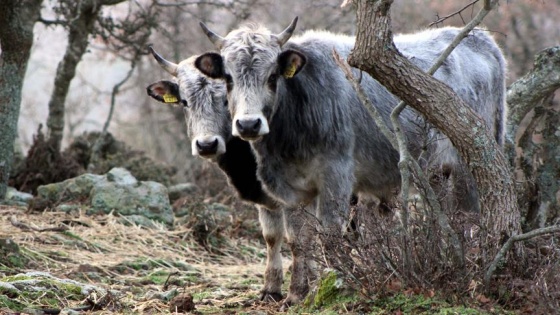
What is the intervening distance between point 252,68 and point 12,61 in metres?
4.51

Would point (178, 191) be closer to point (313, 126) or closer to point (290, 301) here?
point (313, 126)

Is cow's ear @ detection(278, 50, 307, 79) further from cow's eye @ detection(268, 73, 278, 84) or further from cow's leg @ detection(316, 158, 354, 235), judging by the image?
cow's leg @ detection(316, 158, 354, 235)

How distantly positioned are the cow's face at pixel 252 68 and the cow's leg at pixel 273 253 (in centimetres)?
127

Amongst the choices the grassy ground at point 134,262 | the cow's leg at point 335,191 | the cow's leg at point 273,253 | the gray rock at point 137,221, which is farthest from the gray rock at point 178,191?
the cow's leg at point 335,191

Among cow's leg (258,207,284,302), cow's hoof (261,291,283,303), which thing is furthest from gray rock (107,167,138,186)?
cow's hoof (261,291,283,303)

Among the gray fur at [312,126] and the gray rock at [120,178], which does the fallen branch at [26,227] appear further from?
the gray fur at [312,126]

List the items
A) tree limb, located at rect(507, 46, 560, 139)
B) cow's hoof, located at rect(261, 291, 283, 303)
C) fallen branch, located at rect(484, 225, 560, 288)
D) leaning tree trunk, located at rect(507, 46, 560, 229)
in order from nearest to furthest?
fallen branch, located at rect(484, 225, 560, 288) < cow's hoof, located at rect(261, 291, 283, 303) < leaning tree trunk, located at rect(507, 46, 560, 229) < tree limb, located at rect(507, 46, 560, 139)

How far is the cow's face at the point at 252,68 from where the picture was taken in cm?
736

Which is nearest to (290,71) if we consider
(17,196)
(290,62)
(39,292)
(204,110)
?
(290,62)

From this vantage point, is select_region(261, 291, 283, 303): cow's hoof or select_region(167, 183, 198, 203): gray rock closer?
select_region(261, 291, 283, 303): cow's hoof

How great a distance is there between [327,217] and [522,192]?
224cm

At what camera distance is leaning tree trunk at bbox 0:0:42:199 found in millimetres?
10523

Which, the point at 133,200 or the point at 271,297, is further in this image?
the point at 133,200

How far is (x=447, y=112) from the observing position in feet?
19.1
